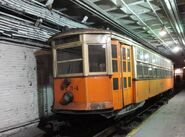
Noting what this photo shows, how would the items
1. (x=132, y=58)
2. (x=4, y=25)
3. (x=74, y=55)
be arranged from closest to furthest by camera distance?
(x=4, y=25) → (x=74, y=55) → (x=132, y=58)

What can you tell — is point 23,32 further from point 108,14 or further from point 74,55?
point 108,14

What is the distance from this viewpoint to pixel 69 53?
666 cm

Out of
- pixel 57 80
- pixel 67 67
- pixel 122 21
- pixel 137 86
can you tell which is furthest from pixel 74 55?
pixel 122 21

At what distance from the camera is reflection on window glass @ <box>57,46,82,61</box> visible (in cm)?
643

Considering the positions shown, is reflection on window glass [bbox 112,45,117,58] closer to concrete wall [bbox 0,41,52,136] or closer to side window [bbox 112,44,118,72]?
side window [bbox 112,44,118,72]

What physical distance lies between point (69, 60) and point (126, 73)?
1.92 metres

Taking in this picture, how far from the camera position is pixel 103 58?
644cm

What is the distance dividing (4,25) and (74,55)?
76.7 inches

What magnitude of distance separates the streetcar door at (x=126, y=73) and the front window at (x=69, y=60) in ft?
4.75

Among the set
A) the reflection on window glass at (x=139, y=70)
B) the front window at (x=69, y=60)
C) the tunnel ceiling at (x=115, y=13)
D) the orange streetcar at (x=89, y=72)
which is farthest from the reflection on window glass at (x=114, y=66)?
the tunnel ceiling at (x=115, y=13)

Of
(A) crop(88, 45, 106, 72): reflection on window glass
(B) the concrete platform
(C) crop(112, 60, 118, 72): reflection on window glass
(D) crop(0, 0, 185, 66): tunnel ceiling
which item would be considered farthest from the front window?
(B) the concrete platform

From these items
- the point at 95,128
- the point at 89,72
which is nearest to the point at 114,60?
the point at 89,72

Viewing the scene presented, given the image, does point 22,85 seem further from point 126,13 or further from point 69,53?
point 126,13

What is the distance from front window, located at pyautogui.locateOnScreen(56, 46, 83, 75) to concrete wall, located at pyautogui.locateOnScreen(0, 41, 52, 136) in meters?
1.02
